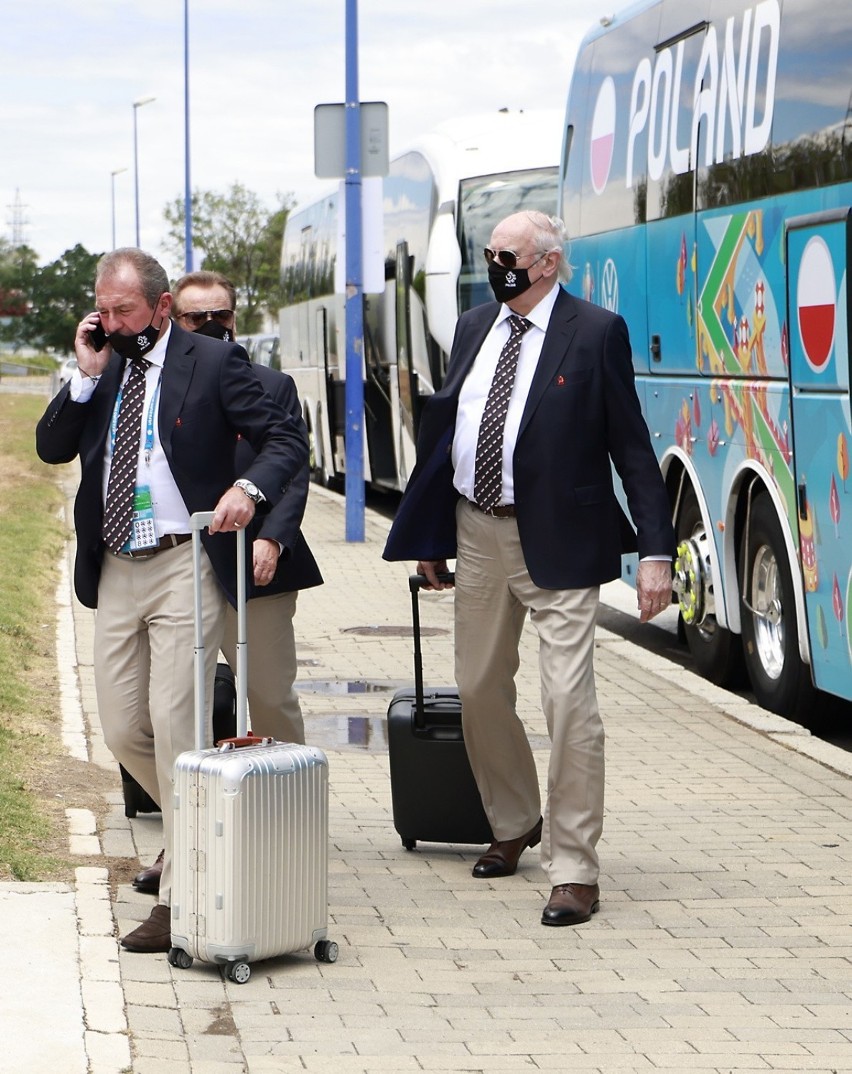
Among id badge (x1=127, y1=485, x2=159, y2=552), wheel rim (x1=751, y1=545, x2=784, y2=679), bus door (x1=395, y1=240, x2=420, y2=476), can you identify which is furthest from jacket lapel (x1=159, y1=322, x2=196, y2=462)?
bus door (x1=395, y1=240, x2=420, y2=476)

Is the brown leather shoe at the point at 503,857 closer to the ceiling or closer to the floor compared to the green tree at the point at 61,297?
closer to the floor

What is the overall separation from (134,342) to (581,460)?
4.50ft

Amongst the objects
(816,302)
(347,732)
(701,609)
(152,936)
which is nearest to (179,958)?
(152,936)

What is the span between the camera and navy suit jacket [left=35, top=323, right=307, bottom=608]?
5488 millimetres

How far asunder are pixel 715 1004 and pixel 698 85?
674 centimetres

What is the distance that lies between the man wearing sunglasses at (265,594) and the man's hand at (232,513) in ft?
0.99

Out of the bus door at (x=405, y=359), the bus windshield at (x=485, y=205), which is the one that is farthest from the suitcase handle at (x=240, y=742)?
the bus door at (x=405, y=359)

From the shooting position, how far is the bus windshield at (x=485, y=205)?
17.6m

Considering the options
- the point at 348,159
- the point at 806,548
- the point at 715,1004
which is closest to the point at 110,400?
the point at 715,1004

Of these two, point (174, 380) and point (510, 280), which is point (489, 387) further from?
point (174, 380)

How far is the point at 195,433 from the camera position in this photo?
550 cm

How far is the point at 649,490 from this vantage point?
232 inches

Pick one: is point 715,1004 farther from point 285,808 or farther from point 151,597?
point 151,597

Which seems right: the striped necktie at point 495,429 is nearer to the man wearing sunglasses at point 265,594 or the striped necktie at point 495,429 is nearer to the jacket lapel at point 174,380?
the man wearing sunglasses at point 265,594
